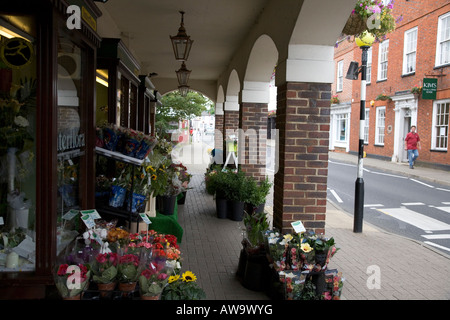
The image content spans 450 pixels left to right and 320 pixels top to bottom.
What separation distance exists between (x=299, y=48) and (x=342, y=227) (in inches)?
147

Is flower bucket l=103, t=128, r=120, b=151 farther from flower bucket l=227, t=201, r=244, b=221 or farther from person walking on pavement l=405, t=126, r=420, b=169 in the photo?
person walking on pavement l=405, t=126, r=420, b=169

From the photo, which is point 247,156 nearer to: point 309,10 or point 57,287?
point 309,10

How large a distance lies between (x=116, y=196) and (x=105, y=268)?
4.65ft

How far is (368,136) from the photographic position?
20969 mm

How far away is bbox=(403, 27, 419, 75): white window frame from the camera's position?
16.7m

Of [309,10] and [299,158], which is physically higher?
[309,10]

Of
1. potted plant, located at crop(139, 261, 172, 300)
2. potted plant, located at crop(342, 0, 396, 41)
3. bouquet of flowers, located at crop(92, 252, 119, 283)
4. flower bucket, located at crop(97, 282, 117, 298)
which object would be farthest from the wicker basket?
flower bucket, located at crop(97, 282, 117, 298)

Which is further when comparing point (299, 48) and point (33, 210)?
point (299, 48)

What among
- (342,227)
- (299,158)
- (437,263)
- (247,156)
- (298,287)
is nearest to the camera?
(298,287)

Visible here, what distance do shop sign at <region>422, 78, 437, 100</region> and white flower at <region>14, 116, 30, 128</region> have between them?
15447 mm

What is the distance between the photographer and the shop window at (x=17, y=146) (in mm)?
2488

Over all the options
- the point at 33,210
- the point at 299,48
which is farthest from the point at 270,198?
the point at 33,210

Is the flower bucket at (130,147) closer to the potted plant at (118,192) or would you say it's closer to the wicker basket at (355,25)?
the potted plant at (118,192)

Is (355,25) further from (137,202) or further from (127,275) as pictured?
(127,275)
